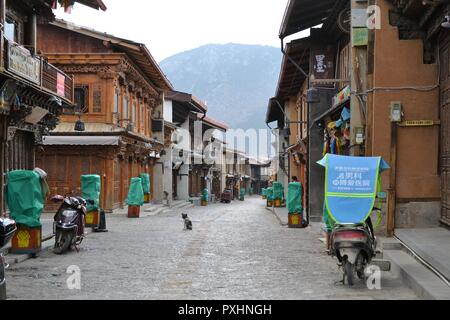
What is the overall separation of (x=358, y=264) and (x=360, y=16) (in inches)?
266

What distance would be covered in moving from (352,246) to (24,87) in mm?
10903

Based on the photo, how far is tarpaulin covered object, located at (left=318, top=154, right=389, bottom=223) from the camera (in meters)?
9.36

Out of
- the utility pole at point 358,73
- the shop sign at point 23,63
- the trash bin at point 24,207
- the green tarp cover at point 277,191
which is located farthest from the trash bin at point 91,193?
the green tarp cover at point 277,191

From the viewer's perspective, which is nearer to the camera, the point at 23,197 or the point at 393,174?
the point at 23,197

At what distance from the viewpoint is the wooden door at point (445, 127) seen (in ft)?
40.1

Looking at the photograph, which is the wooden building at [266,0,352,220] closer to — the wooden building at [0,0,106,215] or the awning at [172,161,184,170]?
the wooden building at [0,0,106,215]

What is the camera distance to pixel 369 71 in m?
13.5

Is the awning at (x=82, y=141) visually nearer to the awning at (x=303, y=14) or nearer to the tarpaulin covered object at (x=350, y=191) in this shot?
the awning at (x=303, y=14)

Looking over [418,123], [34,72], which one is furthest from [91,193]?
[418,123]

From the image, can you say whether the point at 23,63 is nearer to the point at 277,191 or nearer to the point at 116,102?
the point at 116,102

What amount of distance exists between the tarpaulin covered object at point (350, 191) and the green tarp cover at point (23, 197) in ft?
20.5

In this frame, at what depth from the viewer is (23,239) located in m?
12.5

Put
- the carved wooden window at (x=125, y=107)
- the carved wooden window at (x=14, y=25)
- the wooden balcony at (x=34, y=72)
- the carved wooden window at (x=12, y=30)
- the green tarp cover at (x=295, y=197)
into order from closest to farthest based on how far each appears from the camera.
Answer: the wooden balcony at (x=34, y=72)
the carved wooden window at (x=14, y=25)
the carved wooden window at (x=12, y=30)
the green tarp cover at (x=295, y=197)
the carved wooden window at (x=125, y=107)
